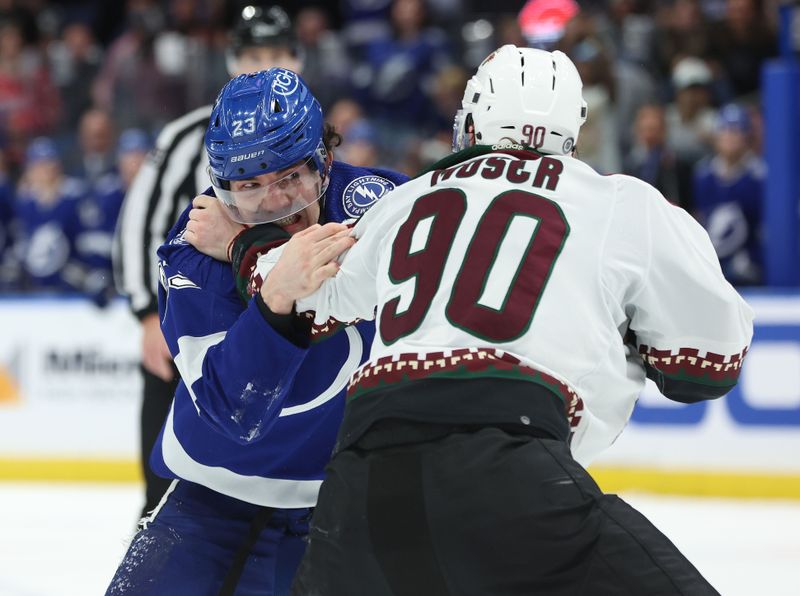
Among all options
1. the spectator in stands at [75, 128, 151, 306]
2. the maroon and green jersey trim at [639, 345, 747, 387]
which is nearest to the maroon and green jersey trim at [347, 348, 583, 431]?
the maroon and green jersey trim at [639, 345, 747, 387]

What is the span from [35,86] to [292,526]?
25.3ft

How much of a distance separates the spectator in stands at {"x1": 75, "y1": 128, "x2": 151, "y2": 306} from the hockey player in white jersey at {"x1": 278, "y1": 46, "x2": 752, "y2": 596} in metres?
6.29

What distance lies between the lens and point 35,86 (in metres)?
9.56

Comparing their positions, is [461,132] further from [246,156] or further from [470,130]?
[246,156]

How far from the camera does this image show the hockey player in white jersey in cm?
174

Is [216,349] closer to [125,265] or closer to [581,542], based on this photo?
[581,542]

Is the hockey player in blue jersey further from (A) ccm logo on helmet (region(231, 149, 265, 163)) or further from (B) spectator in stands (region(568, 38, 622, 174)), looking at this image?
(B) spectator in stands (region(568, 38, 622, 174))

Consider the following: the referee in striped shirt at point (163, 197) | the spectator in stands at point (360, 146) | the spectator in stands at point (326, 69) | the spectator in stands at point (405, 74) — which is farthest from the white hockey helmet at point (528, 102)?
the spectator in stands at point (405, 74)

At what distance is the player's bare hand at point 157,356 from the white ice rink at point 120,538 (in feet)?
2.83

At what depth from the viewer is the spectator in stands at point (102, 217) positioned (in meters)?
8.11

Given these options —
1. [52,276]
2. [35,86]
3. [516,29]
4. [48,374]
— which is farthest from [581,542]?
[35,86]

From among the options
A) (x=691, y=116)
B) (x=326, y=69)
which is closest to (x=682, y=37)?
(x=691, y=116)

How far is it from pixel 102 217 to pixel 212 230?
6.12 meters

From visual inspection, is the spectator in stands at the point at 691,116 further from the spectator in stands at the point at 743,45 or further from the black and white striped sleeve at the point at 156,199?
the black and white striped sleeve at the point at 156,199
